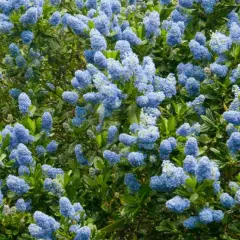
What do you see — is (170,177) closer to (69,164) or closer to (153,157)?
(153,157)

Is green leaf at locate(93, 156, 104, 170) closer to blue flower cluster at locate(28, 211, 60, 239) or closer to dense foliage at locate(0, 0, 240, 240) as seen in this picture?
dense foliage at locate(0, 0, 240, 240)

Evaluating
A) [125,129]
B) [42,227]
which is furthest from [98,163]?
[42,227]

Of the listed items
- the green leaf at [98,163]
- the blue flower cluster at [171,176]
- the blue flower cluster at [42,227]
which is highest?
the blue flower cluster at [171,176]

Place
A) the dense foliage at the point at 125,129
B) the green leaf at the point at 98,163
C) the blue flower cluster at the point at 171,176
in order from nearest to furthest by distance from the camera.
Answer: the blue flower cluster at the point at 171,176 → the dense foliage at the point at 125,129 → the green leaf at the point at 98,163

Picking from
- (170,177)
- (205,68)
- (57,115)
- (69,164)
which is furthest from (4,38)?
(170,177)

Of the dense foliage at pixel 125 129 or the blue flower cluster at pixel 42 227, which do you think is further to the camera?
the dense foliage at pixel 125 129

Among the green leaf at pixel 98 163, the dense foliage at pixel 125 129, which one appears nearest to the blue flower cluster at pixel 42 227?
the dense foliage at pixel 125 129

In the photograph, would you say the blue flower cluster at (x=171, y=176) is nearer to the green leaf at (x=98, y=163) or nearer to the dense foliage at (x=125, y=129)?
the dense foliage at (x=125, y=129)

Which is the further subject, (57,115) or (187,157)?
(57,115)
